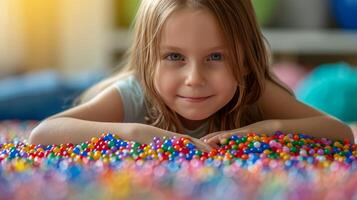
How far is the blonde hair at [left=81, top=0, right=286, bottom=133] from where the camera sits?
126 centimetres

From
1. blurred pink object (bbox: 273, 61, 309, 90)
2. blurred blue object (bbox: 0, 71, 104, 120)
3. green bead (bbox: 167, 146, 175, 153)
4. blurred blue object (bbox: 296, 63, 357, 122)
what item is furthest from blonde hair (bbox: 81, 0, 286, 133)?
blurred pink object (bbox: 273, 61, 309, 90)

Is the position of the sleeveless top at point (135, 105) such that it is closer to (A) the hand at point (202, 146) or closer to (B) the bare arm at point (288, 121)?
(B) the bare arm at point (288, 121)

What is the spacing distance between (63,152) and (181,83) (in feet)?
0.81

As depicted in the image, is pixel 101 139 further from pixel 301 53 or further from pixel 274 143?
pixel 301 53

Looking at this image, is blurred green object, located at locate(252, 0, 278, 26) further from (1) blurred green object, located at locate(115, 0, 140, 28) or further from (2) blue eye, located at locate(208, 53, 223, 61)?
(2) blue eye, located at locate(208, 53, 223, 61)

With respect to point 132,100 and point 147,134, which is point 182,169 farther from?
point 132,100

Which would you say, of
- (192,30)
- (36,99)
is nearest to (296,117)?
(192,30)

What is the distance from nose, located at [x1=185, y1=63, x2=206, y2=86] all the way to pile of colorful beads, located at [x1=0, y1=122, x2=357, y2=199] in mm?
102

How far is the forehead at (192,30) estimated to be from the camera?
47.9 inches

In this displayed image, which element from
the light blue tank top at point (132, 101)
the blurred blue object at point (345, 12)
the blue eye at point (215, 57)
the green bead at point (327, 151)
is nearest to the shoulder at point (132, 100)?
the light blue tank top at point (132, 101)

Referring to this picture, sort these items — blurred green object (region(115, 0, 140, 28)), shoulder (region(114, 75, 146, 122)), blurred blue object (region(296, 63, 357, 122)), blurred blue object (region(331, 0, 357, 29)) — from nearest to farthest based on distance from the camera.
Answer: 1. shoulder (region(114, 75, 146, 122))
2. blurred blue object (region(296, 63, 357, 122))
3. blurred blue object (region(331, 0, 357, 29))
4. blurred green object (region(115, 0, 140, 28))

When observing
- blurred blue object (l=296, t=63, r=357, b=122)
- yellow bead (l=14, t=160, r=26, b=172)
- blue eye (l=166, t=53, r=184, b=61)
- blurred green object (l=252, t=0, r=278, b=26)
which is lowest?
blurred blue object (l=296, t=63, r=357, b=122)

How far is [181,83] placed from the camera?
1258 millimetres

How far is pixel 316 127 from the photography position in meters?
1.34
